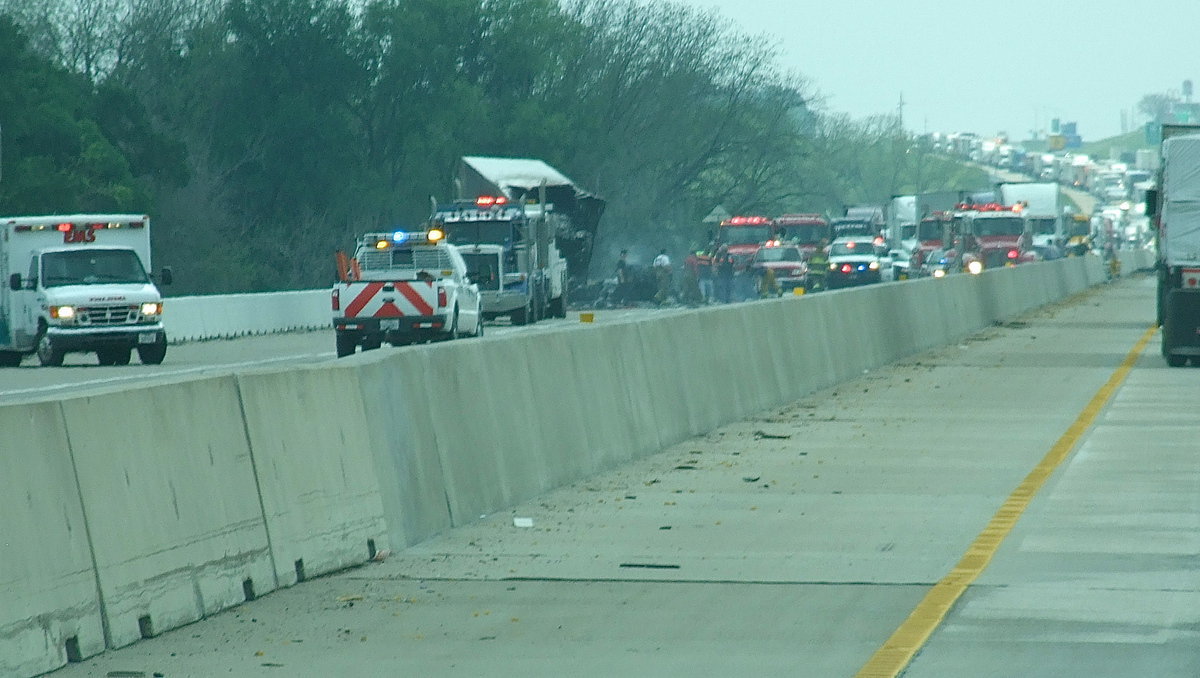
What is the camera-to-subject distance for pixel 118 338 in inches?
1201

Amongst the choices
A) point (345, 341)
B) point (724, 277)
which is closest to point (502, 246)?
point (345, 341)

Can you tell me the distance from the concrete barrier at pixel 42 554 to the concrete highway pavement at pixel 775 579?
0.18m

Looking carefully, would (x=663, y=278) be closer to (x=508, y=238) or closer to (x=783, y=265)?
(x=783, y=265)

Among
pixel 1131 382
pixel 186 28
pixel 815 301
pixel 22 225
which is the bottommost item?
pixel 1131 382

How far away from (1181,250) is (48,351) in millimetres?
15804

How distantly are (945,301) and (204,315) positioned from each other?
46.8 feet

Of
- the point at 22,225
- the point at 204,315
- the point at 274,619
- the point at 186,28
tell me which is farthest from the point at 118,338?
the point at 186,28

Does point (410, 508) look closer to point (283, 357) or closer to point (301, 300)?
point (283, 357)

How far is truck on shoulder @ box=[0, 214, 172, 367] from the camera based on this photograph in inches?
1199

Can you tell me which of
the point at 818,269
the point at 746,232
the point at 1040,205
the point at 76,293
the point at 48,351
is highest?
the point at 76,293

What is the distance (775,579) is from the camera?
10117 millimetres

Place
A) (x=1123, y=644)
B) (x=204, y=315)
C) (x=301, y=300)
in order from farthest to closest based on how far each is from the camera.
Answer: (x=301, y=300), (x=204, y=315), (x=1123, y=644)

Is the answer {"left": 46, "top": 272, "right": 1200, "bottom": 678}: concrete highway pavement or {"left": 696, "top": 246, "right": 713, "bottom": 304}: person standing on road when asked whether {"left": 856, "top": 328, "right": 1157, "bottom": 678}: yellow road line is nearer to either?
{"left": 46, "top": 272, "right": 1200, "bottom": 678}: concrete highway pavement

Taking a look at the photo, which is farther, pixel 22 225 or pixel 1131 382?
pixel 22 225
